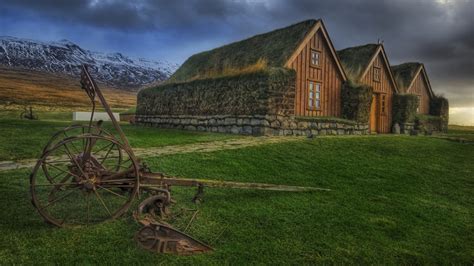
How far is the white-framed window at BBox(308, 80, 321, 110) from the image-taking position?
1975cm

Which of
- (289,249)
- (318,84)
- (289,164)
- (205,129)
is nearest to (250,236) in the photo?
(289,249)

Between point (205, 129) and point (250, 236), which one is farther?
point (205, 129)

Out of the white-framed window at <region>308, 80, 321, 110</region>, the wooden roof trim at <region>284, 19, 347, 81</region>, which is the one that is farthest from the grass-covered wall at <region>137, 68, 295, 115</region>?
the white-framed window at <region>308, 80, 321, 110</region>

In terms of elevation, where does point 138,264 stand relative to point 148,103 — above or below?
below

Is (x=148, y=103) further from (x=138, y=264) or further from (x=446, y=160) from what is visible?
(x=138, y=264)

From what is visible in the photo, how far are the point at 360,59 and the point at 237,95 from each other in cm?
1253

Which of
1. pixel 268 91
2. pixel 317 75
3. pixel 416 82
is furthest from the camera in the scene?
pixel 416 82

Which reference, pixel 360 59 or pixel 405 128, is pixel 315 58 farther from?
pixel 405 128

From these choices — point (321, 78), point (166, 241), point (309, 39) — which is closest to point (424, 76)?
point (321, 78)

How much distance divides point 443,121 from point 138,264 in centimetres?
3578

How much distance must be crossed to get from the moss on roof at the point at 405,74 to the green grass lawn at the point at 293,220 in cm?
2320

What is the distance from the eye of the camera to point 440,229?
5809mm

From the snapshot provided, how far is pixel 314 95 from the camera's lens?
20.1 metres

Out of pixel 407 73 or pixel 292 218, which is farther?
pixel 407 73
